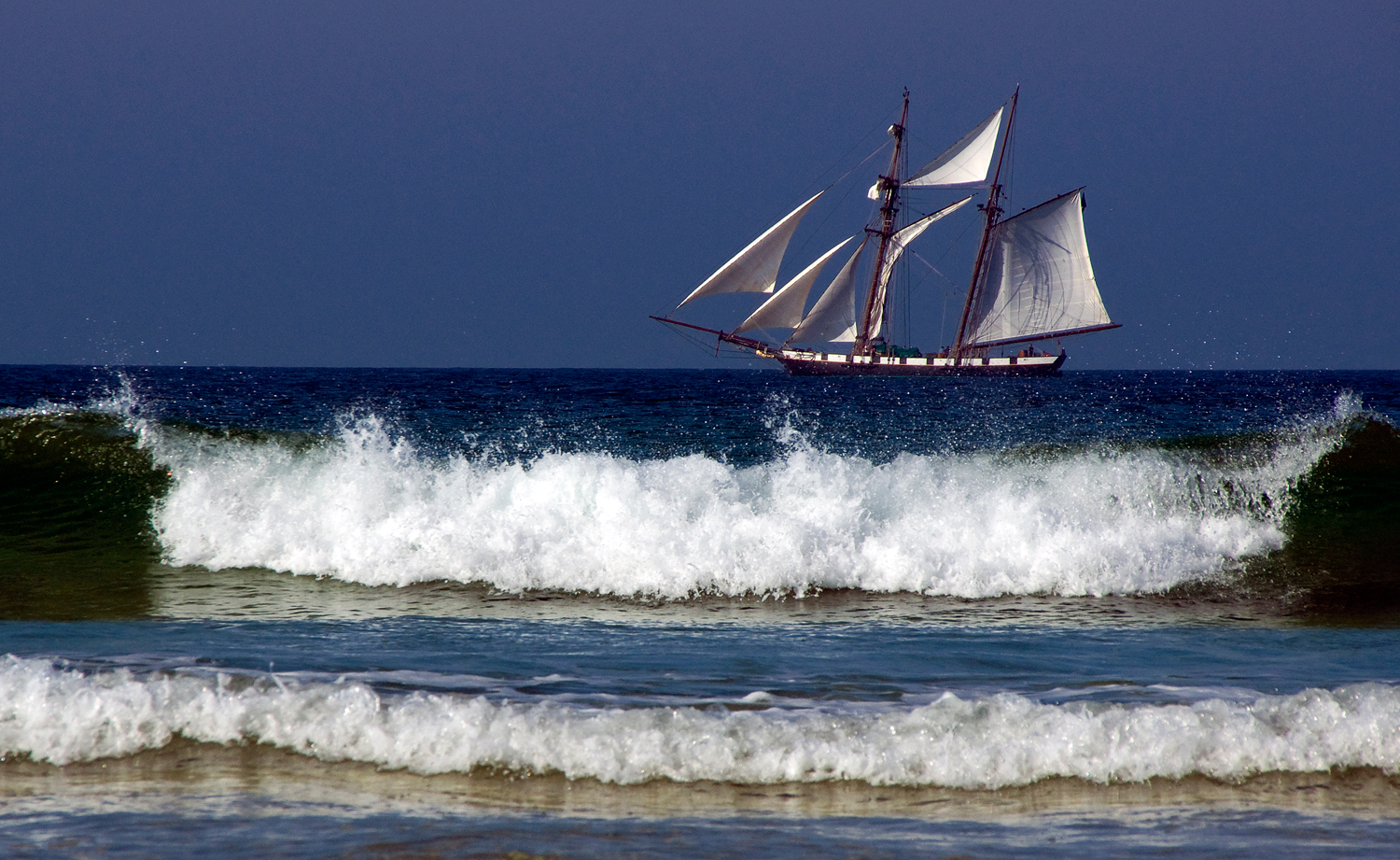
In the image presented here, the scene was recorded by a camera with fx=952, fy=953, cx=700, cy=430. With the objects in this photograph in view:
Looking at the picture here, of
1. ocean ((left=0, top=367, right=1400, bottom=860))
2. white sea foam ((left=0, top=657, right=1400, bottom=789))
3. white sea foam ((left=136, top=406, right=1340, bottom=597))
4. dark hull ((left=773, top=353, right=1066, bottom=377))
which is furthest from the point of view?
dark hull ((left=773, top=353, right=1066, bottom=377))

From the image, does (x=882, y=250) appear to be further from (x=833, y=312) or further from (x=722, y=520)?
(x=722, y=520)

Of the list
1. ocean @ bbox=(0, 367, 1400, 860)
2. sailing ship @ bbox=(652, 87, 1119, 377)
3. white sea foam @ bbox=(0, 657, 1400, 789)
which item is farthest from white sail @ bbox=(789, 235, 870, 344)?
white sea foam @ bbox=(0, 657, 1400, 789)

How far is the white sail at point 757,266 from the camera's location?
55.8m

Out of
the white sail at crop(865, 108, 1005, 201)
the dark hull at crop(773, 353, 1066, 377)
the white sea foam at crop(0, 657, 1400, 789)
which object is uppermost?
the white sail at crop(865, 108, 1005, 201)

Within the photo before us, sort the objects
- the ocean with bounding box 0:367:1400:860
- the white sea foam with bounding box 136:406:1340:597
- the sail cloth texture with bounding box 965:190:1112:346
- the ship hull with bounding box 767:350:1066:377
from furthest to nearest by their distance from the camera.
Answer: the ship hull with bounding box 767:350:1066:377
the sail cloth texture with bounding box 965:190:1112:346
the white sea foam with bounding box 136:406:1340:597
the ocean with bounding box 0:367:1400:860

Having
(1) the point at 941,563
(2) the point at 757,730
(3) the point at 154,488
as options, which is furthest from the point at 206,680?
(3) the point at 154,488

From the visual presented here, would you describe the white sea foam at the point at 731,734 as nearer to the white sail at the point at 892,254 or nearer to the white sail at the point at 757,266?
the white sail at the point at 757,266

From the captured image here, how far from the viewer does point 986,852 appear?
303 centimetres

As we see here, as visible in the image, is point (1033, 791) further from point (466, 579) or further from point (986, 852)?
point (466, 579)

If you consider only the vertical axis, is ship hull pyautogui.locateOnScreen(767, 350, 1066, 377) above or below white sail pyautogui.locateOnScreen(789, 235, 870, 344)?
below

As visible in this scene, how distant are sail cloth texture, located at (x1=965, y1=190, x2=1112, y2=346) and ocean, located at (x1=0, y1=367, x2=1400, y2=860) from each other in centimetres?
4602

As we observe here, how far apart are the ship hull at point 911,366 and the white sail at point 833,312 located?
583 centimetres

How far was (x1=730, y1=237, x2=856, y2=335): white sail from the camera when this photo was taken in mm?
61188

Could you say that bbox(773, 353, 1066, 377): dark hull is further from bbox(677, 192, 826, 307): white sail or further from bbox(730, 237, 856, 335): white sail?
bbox(677, 192, 826, 307): white sail
